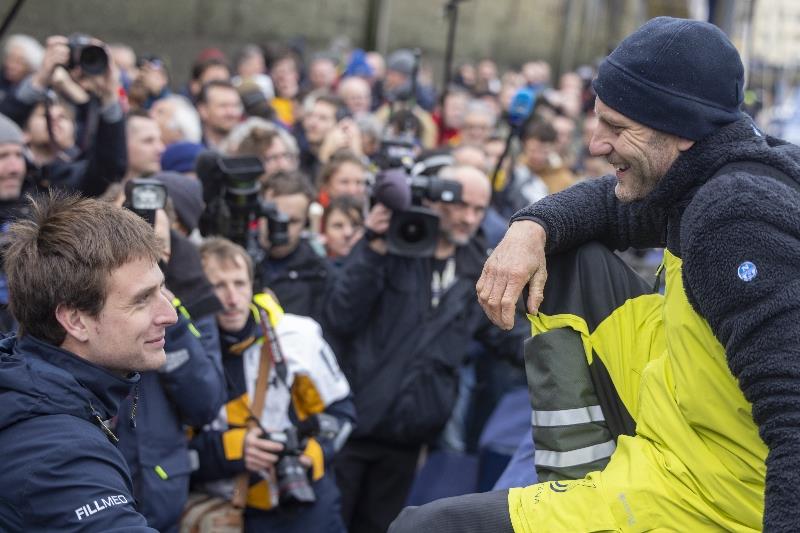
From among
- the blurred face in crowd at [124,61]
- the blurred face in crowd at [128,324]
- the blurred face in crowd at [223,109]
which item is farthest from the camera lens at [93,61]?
the blurred face in crowd at [124,61]

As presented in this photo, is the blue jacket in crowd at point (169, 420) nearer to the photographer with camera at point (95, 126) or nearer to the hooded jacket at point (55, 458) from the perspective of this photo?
the hooded jacket at point (55, 458)

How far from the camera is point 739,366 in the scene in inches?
86.5

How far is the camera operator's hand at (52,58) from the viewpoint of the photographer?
208 inches

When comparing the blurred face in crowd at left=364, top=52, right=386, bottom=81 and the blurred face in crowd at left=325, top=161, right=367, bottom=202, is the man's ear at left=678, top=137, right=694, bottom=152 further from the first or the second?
the blurred face in crowd at left=364, top=52, right=386, bottom=81

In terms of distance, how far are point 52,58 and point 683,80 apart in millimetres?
3749

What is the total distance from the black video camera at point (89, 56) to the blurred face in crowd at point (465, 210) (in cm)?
167

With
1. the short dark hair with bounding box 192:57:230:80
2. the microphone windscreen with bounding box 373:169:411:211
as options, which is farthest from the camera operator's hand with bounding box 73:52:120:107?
the short dark hair with bounding box 192:57:230:80

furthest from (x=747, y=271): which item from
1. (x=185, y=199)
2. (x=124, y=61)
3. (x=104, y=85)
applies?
(x=124, y=61)

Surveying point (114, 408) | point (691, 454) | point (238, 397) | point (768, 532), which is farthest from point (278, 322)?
point (768, 532)

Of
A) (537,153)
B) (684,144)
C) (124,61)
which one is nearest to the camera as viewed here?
(684,144)

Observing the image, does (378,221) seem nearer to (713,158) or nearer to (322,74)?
(713,158)

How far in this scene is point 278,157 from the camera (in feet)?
21.0

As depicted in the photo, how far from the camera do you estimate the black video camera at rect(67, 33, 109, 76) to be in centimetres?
502

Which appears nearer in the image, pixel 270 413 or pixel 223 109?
pixel 270 413
